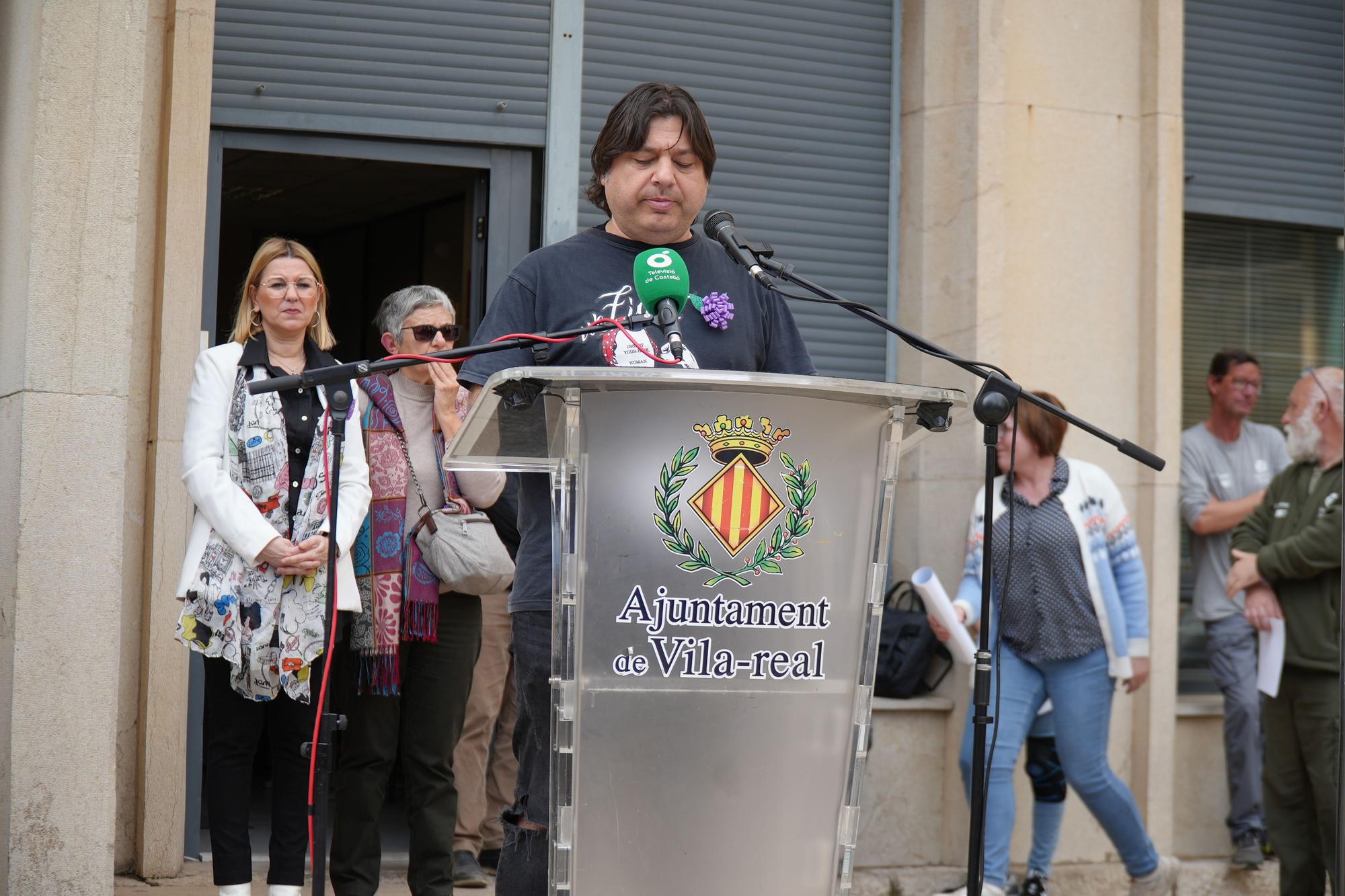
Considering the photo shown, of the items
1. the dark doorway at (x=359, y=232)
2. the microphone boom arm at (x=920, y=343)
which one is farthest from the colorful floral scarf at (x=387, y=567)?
the microphone boom arm at (x=920, y=343)

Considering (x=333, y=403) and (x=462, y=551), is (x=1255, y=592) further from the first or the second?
(x=333, y=403)

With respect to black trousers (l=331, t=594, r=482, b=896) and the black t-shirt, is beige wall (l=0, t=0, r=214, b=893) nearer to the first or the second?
black trousers (l=331, t=594, r=482, b=896)

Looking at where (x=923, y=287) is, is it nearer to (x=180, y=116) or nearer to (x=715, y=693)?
(x=180, y=116)

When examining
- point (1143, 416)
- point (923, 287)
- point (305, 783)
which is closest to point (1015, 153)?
point (923, 287)

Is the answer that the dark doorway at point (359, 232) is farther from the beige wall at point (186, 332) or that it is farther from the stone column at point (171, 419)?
the beige wall at point (186, 332)

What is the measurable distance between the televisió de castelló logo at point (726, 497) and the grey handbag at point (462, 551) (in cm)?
235

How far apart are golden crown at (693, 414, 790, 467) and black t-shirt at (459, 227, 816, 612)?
463 mm

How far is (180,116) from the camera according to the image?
18.7 feet

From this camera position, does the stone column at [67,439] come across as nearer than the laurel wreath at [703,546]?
No

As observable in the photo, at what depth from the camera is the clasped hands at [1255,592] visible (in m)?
5.73

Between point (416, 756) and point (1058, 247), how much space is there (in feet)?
12.8

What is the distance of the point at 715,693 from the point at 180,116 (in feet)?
13.5

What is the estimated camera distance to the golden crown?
2.45 m

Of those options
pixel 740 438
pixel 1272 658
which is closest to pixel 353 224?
pixel 1272 658
